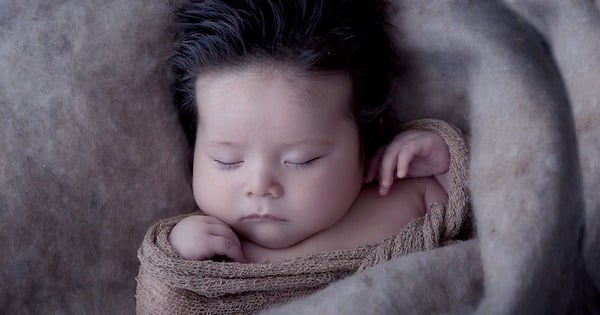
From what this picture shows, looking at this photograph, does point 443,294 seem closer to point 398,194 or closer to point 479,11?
point 398,194

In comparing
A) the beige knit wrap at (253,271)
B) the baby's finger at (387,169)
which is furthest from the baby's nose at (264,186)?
the baby's finger at (387,169)

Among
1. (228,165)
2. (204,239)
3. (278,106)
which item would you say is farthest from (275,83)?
(204,239)

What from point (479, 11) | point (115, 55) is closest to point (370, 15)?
point (479, 11)

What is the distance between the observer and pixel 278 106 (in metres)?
0.99

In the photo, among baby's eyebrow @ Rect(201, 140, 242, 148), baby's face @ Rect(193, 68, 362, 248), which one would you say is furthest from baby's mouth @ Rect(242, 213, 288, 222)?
baby's eyebrow @ Rect(201, 140, 242, 148)

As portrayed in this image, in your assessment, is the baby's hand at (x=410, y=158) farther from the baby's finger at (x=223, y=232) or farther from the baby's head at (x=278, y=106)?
the baby's finger at (x=223, y=232)

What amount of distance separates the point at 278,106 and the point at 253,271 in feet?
0.81

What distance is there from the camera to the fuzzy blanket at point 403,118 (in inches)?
33.7

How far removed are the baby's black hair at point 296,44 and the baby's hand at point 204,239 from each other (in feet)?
0.57

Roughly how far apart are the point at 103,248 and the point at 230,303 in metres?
0.25

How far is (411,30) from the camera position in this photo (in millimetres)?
1132

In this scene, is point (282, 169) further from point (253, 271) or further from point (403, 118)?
point (403, 118)

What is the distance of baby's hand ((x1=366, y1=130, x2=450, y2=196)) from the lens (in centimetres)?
114

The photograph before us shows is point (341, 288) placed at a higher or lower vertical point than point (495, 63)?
lower
